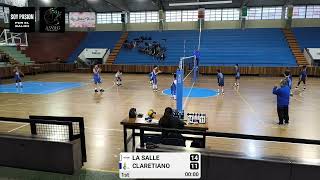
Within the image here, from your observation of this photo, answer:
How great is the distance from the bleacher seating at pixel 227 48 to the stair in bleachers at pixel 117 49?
2.30 ft

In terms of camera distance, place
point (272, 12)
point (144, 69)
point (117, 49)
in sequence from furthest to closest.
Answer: point (117, 49), point (272, 12), point (144, 69)

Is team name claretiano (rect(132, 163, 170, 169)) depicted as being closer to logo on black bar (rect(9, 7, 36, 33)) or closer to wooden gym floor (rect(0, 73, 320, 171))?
wooden gym floor (rect(0, 73, 320, 171))

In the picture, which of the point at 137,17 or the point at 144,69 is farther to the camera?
the point at 137,17

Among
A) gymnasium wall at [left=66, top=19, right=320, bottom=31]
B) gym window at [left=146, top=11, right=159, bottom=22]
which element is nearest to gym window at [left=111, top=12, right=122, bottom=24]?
gymnasium wall at [left=66, top=19, right=320, bottom=31]

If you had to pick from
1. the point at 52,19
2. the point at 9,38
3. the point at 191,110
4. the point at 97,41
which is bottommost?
the point at 191,110

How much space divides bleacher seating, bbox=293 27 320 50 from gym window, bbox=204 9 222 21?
9969 mm

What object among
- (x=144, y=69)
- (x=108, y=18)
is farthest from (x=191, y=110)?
(x=108, y=18)

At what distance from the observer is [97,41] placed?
38375 millimetres

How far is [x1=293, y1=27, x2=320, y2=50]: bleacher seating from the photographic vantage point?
32094 mm

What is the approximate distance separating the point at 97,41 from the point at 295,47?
26476 mm

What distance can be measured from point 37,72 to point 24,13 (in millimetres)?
20099

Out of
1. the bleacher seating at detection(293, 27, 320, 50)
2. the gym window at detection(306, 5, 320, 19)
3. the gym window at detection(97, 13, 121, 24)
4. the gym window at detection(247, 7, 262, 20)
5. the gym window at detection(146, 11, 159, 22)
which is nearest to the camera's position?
the bleacher seating at detection(293, 27, 320, 50)

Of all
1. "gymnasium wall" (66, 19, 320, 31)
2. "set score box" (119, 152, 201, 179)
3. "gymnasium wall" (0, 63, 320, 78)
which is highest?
"gymnasium wall" (66, 19, 320, 31)

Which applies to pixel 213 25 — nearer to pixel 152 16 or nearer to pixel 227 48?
pixel 227 48
